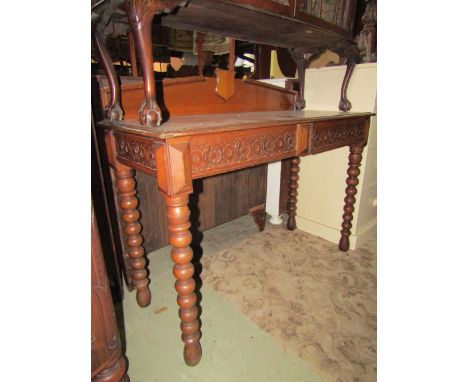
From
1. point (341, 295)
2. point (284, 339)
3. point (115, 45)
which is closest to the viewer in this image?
point (284, 339)

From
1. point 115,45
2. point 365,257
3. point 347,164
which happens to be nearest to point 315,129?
point 347,164

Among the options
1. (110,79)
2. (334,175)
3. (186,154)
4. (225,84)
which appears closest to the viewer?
(186,154)

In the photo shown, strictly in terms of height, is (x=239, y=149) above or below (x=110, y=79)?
below

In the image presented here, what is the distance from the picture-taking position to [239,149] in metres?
0.91

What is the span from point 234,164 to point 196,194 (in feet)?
2.96

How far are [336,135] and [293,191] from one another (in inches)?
27.4

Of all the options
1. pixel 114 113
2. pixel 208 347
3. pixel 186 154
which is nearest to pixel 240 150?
pixel 186 154

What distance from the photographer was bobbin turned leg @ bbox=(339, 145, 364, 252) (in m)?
1.57

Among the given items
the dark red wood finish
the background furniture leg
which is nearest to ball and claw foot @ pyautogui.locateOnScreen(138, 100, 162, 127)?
the background furniture leg

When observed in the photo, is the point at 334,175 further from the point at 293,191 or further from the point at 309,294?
the point at 309,294

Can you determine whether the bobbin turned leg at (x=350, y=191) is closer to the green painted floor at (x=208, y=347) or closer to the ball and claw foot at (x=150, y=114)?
the green painted floor at (x=208, y=347)

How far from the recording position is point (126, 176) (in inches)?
43.6

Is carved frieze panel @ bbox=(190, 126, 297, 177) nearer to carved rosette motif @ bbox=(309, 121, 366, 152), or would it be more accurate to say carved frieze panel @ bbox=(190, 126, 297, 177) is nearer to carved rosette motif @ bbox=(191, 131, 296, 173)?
carved rosette motif @ bbox=(191, 131, 296, 173)
